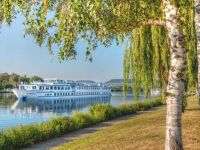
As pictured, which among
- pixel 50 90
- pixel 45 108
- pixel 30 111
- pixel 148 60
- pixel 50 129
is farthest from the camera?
pixel 50 90

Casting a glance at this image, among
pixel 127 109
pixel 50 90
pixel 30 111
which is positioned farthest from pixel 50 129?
pixel 50 90

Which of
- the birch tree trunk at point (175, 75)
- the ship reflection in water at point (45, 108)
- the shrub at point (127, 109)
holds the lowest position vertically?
the ship reflection in water at point (45, 108)

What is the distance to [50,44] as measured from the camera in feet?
31.9

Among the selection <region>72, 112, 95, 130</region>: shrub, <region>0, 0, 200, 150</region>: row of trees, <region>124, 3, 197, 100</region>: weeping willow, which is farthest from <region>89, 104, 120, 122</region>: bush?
<region>0, 0, 200, 150</region>: row of trees

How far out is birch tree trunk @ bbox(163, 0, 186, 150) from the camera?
29.5 ft

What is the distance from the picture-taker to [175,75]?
29.8ft

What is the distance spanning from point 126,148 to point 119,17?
5.39 metres

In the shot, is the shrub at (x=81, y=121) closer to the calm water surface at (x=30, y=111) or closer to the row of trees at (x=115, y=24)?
the calm water surface at (x=30, y=111)

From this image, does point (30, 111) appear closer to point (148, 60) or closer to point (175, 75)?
point (148, 60)

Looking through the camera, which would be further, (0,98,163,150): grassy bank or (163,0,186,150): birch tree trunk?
(0,98,163,150): grassy bank

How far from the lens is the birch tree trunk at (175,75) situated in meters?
9.00

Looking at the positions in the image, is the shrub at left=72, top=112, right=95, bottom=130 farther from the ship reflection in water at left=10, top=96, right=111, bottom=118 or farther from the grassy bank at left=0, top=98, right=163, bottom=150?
Answer: the ship reflection in water at left=10, top=96, right=111, bottom=118

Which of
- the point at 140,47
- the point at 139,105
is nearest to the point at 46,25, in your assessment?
the point at 140,47

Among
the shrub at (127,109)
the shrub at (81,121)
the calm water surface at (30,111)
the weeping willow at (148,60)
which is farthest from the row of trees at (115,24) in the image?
the shrub at (127,109)
